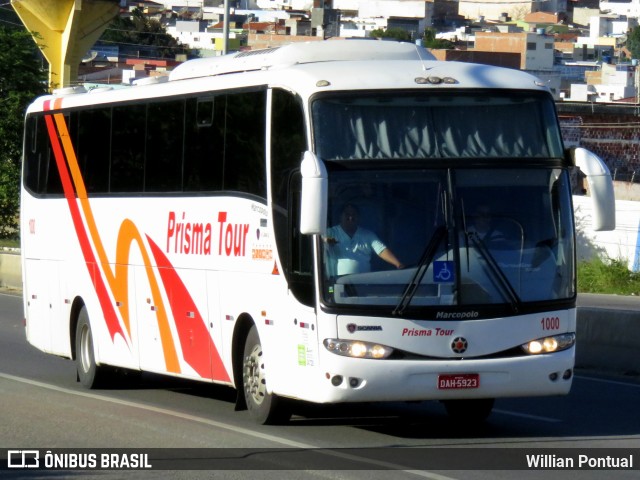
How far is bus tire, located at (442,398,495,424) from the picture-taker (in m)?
12.0

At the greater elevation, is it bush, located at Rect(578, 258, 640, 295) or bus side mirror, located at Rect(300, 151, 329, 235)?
bus side mirror, located at Rect(300, 151, 329, 235)

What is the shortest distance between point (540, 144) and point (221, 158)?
10.3 feet

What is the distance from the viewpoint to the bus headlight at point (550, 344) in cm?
1091

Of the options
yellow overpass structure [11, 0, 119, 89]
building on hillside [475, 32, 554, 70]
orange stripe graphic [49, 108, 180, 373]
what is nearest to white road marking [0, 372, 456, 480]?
orange stripe graphic [49, 108, 180, 373]

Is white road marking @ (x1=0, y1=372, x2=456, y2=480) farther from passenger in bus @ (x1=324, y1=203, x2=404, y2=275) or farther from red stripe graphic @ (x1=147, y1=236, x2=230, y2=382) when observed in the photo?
passenger in bus @ (x1=324, y1=203, x2=404, y2=275)

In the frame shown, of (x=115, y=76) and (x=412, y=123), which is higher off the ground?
(x=412, y=123)

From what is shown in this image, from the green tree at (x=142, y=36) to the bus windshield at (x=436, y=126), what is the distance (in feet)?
323

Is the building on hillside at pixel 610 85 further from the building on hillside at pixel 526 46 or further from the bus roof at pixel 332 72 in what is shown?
the bus roof at pixel 332 72

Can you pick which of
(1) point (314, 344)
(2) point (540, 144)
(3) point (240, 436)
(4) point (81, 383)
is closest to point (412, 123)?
(2) point (540, 144)

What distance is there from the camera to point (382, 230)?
10.7 metres

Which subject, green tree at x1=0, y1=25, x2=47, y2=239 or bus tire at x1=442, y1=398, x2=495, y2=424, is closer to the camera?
bus tire at x1=442, y1=398, x2=495, y2=424

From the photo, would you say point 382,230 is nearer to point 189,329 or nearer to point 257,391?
point 257,391

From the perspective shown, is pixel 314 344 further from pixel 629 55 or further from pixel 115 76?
pixel 629 55

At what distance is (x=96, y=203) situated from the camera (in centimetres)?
1541
